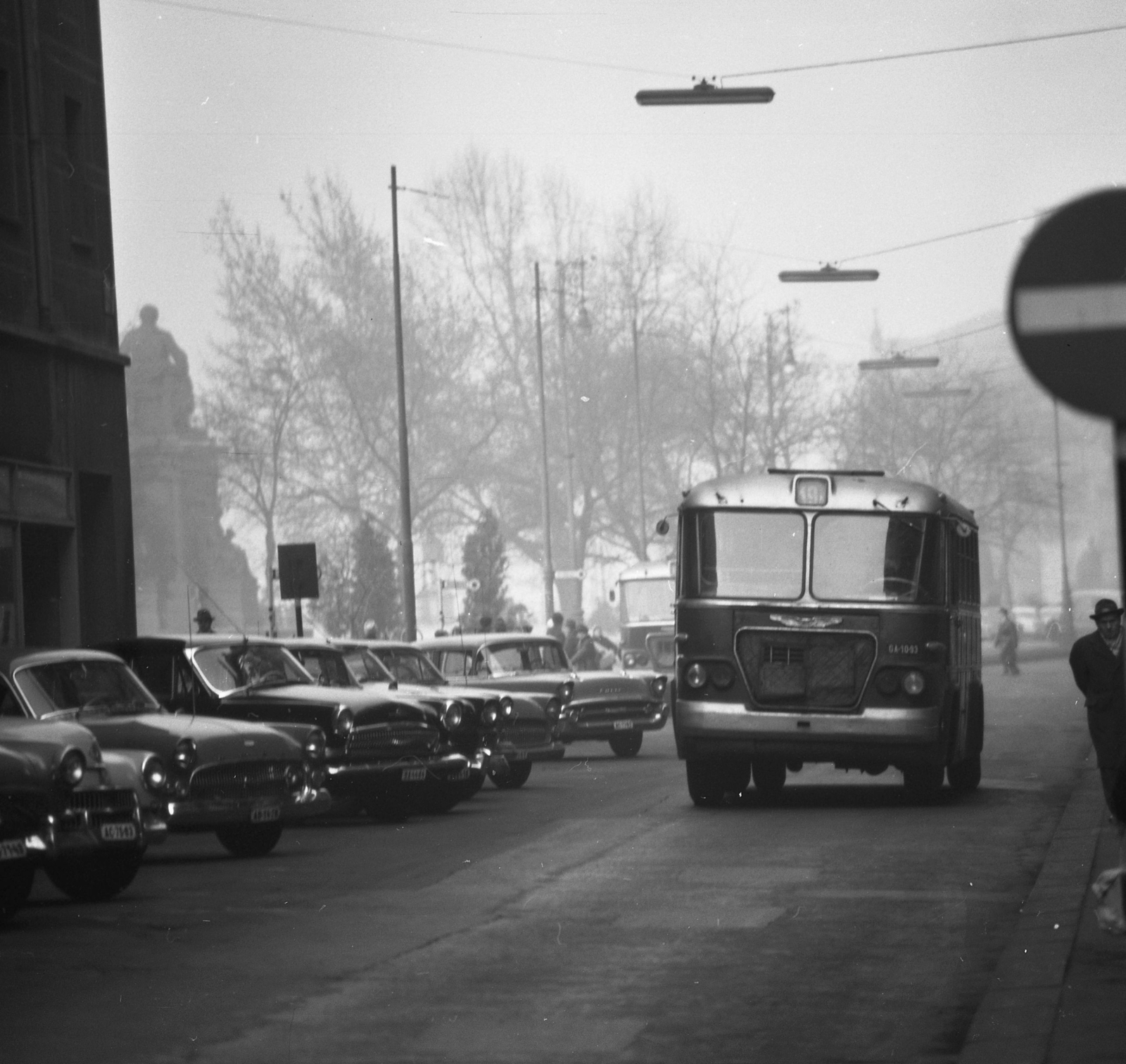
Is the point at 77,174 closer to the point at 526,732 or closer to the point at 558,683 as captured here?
the point at 558,683

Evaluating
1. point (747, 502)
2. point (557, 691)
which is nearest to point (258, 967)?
point (747, 502)

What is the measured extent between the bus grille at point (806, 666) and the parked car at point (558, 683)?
20.3 feet

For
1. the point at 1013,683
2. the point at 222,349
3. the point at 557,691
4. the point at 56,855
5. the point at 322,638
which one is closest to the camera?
the point at 56,855

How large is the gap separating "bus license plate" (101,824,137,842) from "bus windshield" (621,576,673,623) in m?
43.7

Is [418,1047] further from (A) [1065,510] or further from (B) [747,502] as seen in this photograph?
(A) [1065,510]

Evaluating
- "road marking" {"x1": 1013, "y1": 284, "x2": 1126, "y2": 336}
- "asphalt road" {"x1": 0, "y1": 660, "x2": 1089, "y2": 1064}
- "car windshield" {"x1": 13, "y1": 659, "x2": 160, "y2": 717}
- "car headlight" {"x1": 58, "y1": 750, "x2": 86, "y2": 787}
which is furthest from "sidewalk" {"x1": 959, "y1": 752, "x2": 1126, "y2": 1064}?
"car windshield" {"x1": 13, "y1": 659, "x2": 160, "y2": 717}

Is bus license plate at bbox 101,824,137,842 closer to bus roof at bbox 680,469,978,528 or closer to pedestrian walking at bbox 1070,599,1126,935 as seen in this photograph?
pedestrian walking at bbox 1070,599,1126,935

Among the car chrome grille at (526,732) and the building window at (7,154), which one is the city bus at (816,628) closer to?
the car chrome grille at (526,732)

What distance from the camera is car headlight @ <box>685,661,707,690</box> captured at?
64.8ft

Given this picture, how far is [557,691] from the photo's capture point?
27984 mm

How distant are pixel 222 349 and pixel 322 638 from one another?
142ft

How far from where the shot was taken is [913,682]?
1952 cm

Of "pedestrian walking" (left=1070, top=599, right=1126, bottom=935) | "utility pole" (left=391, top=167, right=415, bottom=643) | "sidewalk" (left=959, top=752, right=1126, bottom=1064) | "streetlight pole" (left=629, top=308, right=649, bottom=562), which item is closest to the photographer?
"sidewalk" (left=959, top=752, right=1126, bottom=1064)

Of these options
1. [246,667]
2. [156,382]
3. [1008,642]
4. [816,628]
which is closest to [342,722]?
[246,667]
